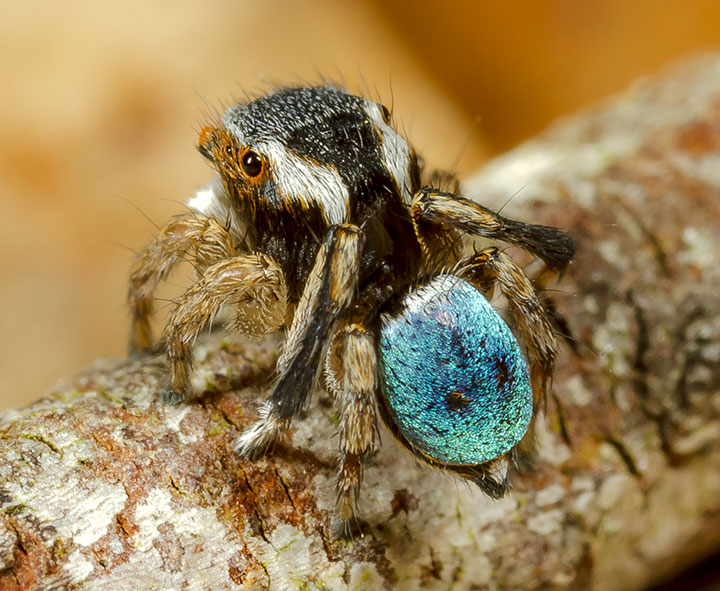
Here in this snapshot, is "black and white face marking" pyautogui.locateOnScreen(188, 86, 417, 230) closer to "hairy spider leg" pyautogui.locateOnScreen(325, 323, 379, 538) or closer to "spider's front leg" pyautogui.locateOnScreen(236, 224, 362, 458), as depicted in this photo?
"spider's front leg" pyautogui.locateOnScreen(236, 224, 362, 458)

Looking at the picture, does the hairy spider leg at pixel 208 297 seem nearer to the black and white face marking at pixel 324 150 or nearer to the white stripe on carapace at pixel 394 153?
the black and white face marking at pixel 324 150

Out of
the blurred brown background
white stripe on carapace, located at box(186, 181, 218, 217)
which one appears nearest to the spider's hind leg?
white stripe on carapace, located at box(186, 181, 218, 217)

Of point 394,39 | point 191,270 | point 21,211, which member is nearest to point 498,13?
point 394,39

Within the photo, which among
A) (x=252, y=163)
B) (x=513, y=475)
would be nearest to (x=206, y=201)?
(x=252, y=163)

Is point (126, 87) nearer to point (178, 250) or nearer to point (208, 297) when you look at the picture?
point (178, 250)

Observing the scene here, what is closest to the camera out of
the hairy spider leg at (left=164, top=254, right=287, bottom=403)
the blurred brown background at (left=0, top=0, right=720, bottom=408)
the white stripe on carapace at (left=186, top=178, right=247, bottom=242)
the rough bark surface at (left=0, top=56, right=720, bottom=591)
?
the rough bark surface at (left=0, top=56, right=720, bottom=591)

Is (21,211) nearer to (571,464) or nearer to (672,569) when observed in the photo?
(571,464)
